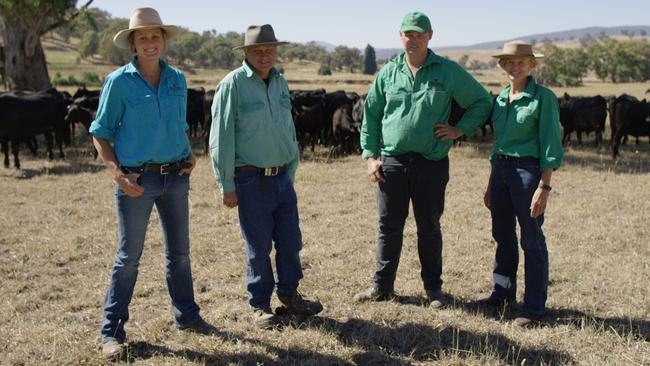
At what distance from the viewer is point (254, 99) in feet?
14.2

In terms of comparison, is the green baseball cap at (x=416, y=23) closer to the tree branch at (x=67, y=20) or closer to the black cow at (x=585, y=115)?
the black cow at (x=585, y=115)

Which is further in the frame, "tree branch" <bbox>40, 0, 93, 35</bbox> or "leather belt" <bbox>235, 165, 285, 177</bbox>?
"tree branch" <bbox>40, 0, 93, 35</bbox>

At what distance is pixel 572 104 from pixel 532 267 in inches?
541

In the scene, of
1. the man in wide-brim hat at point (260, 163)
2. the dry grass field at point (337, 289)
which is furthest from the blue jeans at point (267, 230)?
the dry grass field at point (337, 289)

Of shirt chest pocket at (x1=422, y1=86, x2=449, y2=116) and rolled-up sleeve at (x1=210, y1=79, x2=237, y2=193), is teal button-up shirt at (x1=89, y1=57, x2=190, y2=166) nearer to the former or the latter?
rolled-up sleeve at (x1=210, y1=79, x2=237, y2=193)

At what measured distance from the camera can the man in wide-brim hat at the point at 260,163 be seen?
14.1 ft

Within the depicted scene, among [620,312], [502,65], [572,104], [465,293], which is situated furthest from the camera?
[572,104]

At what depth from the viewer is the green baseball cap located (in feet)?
14.4

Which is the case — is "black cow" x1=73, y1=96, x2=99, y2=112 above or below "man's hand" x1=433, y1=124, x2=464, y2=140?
below

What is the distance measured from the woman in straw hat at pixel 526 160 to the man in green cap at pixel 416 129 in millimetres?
256

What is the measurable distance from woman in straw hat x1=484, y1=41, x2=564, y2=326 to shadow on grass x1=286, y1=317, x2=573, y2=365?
0.42 metres

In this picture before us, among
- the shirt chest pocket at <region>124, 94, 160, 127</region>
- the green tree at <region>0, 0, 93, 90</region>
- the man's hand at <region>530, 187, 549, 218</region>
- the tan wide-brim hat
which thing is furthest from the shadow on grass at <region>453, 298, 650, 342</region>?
the green tree at <region>0, 0, 93, 90</region>

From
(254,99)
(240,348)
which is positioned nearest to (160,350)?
(240,348)

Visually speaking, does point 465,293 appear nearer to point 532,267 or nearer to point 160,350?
point 532,267
